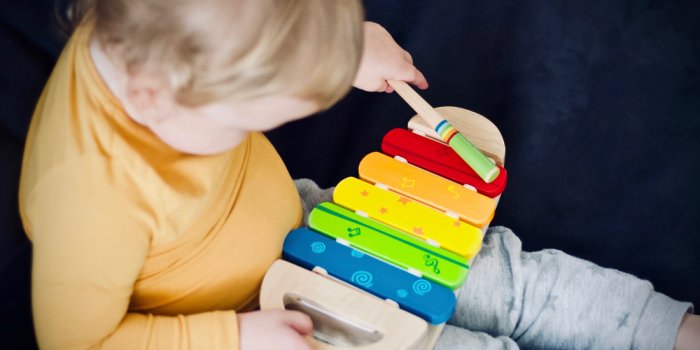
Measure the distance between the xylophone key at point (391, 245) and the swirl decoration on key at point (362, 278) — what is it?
0.03 metres

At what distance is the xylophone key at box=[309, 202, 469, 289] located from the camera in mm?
702

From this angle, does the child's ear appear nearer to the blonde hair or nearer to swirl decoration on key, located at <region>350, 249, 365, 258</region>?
the blonde hair

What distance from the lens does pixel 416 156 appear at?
832 millimetres

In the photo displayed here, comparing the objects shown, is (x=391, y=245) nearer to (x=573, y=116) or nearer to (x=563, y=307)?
(x=563, y=307)

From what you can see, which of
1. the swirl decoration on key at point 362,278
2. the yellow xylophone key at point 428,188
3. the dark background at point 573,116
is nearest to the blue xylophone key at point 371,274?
the swirl decoration on key at point 362,278

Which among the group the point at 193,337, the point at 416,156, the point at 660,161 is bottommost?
the point at 193,337

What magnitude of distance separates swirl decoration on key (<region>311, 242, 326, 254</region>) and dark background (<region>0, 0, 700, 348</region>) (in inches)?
13.3

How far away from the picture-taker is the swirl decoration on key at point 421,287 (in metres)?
0.68

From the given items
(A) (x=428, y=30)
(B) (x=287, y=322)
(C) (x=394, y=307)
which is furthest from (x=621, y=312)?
(A) (x=428, y=30)

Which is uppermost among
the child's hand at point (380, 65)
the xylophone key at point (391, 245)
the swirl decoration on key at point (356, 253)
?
the child's hand at point (380, 65)

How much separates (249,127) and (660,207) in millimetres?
671

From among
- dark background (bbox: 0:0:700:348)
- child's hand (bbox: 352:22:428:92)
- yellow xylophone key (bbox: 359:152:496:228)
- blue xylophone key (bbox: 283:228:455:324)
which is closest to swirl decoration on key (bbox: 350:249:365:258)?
blue xylophone key (bbox: 283:228:455:324)

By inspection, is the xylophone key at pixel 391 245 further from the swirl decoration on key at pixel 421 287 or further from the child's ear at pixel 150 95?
the child's ear at pixel 150 95

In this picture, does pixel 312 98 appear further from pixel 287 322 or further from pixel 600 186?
pixel 600 186
